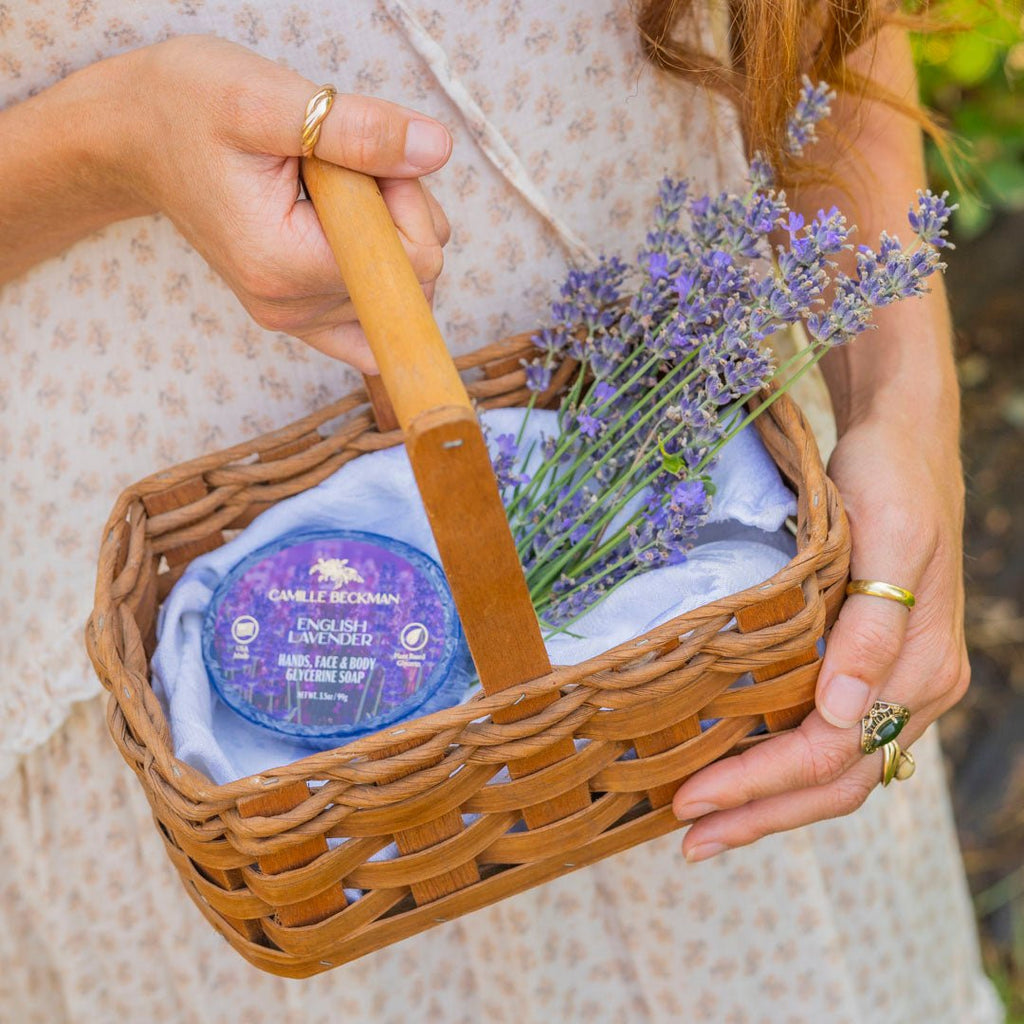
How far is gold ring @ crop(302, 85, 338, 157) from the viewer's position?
0.62 meters

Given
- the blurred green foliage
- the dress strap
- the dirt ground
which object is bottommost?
the dirt ground

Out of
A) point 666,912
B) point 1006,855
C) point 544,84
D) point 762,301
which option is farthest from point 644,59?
point 1006,855

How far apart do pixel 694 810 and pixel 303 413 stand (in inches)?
18.7

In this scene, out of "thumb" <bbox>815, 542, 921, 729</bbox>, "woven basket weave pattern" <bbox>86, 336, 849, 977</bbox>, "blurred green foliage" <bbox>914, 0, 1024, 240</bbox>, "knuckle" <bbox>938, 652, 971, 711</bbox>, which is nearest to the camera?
"woven basket weave pattern" <bbox>86, 336, 849, 977</bbox>

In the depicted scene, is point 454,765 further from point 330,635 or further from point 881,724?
point 881,724

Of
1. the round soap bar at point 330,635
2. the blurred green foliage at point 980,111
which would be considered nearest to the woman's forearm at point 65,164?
the round soap bar at point 330,635

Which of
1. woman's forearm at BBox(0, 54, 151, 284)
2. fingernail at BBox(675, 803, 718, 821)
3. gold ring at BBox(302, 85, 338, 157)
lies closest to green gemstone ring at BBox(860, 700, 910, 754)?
fingernail at BBox(675, 803, 718, 821)

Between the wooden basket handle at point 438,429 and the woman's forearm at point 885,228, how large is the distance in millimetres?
457

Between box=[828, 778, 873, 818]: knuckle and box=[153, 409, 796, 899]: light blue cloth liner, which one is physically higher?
box=[153, 409, 796, 899]: light blue cloth liner

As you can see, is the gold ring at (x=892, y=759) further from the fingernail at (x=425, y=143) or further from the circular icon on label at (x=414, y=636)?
the fingernail at (x=425, y=143)

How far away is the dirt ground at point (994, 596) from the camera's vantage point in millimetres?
1997

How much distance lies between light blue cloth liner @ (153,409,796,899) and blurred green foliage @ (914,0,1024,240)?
1.14 meters

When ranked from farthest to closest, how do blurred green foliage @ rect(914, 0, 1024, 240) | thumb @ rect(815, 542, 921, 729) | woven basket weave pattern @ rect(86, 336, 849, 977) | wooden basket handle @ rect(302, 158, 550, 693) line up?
blurred green foliage @ rect(914, 0, 1024, 240) < thumb @ rect(815, 542, 921, 729) < woven basket weave pattern @ rect(86, 336, 849, 977) < wooden basket handle @ rect(302, 158, 550, 693)

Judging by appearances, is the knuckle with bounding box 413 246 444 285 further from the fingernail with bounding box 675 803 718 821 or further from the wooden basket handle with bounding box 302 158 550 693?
the fingernail with bounding box 675 803 718 821
